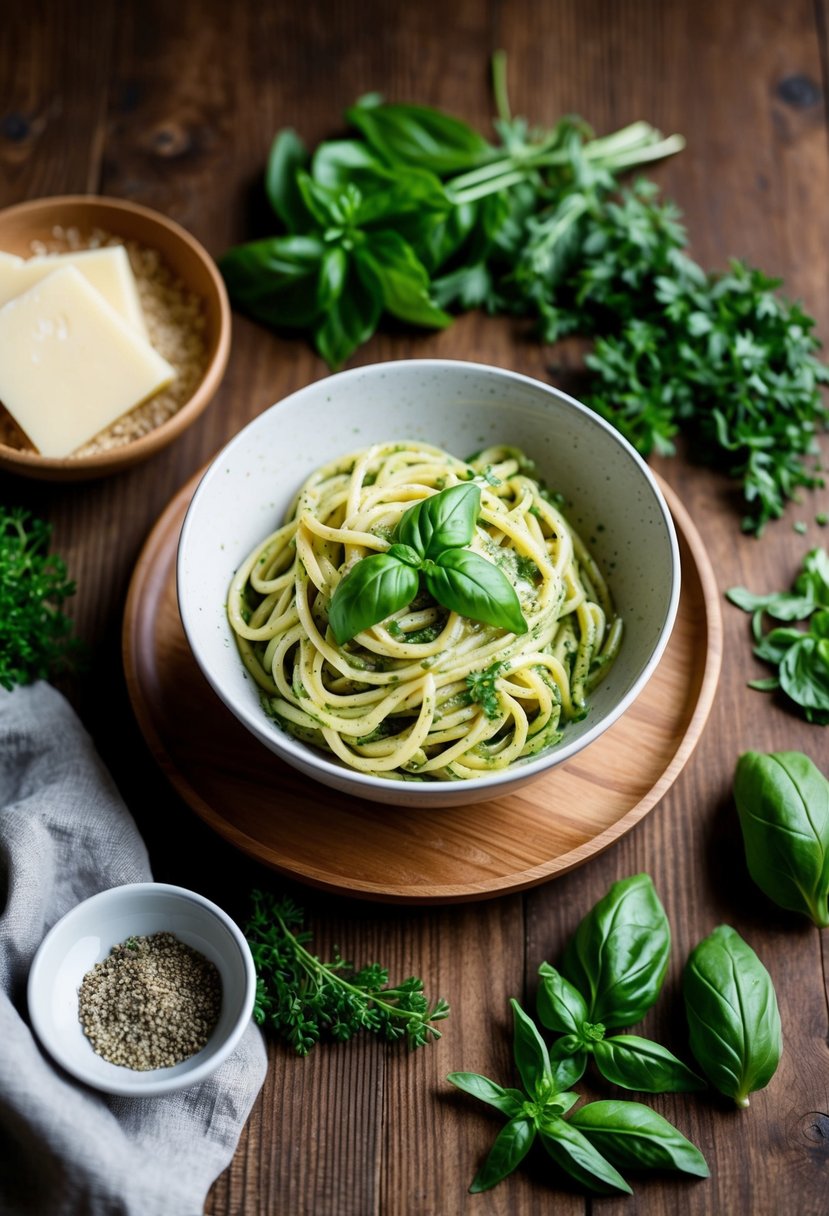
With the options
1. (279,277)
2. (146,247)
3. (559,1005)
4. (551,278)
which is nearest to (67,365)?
(146,247)

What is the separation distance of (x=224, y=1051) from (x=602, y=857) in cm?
128

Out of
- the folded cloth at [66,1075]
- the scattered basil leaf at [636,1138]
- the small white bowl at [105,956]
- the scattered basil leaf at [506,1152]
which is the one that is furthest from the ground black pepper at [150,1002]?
the scattered basil leaf at [636,1138]

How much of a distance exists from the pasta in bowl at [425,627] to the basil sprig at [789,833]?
60 centimetres

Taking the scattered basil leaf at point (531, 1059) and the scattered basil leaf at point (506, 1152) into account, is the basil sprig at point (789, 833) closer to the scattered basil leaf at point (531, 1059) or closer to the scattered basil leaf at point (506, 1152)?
the scattered basil leaf at point (531, 1059)

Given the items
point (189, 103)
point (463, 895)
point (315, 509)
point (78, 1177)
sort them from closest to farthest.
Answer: point (78, 1177), point (463, 895), point (315, 509), point (189, 103)

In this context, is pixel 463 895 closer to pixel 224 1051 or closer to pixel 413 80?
pixel 224 1051

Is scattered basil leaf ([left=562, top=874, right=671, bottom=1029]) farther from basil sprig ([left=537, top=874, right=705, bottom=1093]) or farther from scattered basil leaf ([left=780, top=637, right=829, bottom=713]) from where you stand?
scattered basil leaf ([left=780, top=637, right=829, bottom=713])

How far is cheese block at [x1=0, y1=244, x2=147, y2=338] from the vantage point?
13.0ft

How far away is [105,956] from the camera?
3055 millimetres

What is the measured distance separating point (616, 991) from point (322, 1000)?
0.81 m

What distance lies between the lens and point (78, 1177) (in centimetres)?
268

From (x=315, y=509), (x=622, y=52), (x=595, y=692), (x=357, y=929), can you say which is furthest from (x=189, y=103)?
(x=357, y=929)

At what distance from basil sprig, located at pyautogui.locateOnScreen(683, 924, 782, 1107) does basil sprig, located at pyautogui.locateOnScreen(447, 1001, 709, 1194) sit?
21 cm

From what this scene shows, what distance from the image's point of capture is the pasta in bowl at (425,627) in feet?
9.57
